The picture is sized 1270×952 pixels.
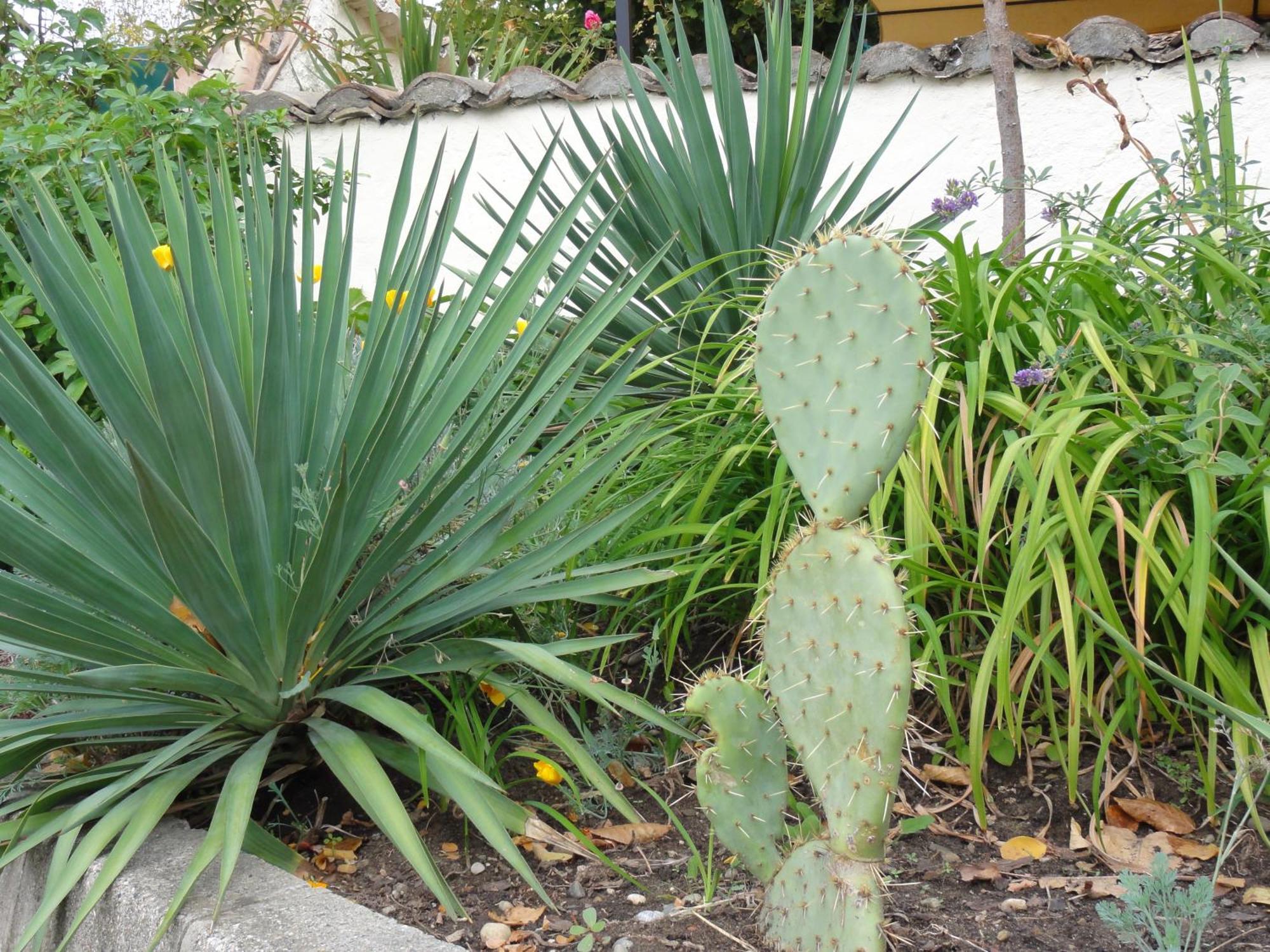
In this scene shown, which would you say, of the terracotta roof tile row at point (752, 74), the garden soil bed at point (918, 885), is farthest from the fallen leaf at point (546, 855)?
the terracotta roof tile row at point (752, 74)

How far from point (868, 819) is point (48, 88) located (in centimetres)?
442

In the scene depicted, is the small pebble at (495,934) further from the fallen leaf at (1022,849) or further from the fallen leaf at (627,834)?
the fallen leaf at (1022,849)

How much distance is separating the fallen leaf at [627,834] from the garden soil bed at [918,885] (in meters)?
0.01

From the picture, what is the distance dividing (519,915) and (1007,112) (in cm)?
236

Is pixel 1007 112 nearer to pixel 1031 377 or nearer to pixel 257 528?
pixel 1031 377

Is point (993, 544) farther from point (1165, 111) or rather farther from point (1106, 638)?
point (1165, 111)

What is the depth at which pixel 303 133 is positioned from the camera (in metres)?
5.36

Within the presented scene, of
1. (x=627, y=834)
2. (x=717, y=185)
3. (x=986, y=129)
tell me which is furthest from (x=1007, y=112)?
(x=627, y=834)

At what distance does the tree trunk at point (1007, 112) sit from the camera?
3.04m

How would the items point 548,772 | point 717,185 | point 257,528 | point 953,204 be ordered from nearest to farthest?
point 257,528 < point 548,772 < point 953,204 < point 717,185

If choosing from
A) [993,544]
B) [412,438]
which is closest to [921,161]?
[993,544]

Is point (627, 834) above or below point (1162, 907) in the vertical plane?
below

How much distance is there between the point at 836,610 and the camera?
137 centimetres

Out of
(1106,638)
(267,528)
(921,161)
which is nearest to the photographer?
(267,528)
